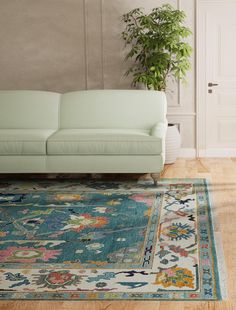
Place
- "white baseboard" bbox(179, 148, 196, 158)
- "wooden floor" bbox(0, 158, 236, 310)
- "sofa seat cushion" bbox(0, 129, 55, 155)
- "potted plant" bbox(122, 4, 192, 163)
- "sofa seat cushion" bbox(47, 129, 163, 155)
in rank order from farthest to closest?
"white baseboard" bbox(179, 148, 196, 158), "potted plant" bbox(122, 4, 192, 163), "sofa seat cushion" bbox(0, 129, 55, 155), "sofa seat cushion" bbox(47, 129, 163, 155), "wooden floor" bbox(0, 158, 236, 310)

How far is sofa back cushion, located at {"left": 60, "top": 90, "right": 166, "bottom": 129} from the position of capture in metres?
6.29

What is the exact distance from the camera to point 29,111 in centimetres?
647

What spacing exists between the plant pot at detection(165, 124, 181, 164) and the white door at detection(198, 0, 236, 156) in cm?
55

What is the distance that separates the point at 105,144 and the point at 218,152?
2053 millimetres

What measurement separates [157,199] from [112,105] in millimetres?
1513

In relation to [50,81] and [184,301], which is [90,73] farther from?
[184,301]

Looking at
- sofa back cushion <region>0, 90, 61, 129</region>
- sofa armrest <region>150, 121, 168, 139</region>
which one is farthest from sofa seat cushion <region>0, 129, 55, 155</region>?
sofa armrest <region>150, 121, 168, 139</region>

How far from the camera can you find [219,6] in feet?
22.8

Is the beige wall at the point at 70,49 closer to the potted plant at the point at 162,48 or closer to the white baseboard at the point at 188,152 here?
the white baseboard at the point at 188,152

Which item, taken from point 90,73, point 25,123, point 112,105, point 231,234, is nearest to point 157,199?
point 231,234

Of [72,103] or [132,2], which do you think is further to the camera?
[132,2]

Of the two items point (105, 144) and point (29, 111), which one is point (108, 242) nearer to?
point (105, 144)

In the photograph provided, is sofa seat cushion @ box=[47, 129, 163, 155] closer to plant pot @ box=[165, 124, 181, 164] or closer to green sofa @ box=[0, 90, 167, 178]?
green sofa @ box=[0, 90, 167, 178]

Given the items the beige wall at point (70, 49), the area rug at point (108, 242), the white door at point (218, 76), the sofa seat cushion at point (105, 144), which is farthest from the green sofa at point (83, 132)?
the white door at point (218, 76)
